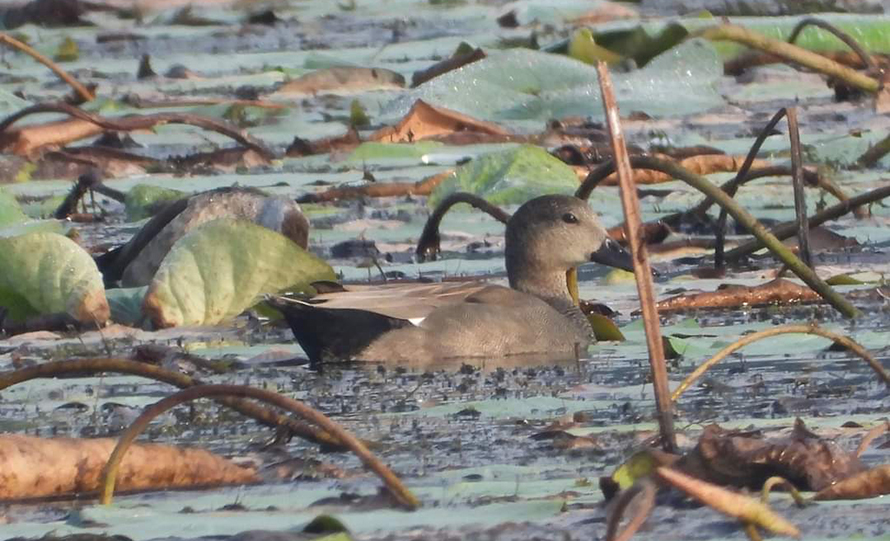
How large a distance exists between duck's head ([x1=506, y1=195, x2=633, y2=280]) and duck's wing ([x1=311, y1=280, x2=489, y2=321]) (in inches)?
25.3

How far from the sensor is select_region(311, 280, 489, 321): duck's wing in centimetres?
561

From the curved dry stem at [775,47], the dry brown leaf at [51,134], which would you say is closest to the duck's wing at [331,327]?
the curved dry stem at [775,47]

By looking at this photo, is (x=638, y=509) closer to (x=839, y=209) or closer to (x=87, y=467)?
(x=87, y=467)

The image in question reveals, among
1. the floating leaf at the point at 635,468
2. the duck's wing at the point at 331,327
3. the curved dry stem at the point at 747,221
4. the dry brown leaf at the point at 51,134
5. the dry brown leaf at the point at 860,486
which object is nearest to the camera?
the dry brown leaf at the point at 860,486

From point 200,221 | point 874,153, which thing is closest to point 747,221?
point 200,221

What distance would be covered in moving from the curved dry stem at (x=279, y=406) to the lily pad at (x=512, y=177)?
13.2ft

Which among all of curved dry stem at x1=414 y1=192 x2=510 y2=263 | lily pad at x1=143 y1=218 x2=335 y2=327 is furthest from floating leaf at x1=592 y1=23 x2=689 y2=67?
lily pad at x1=143 y1=218 x2=335 y2=327

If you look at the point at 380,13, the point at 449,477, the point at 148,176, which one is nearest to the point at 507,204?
the point at 148,176

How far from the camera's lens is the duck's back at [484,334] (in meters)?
5.74

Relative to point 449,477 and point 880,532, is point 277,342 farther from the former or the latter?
point 880,532

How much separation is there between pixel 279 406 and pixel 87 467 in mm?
406

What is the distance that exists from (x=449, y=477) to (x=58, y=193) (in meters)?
5.17

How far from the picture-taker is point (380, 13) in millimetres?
16062

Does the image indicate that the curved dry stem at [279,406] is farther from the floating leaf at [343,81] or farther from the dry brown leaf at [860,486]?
the floating leaf at [343,81]
